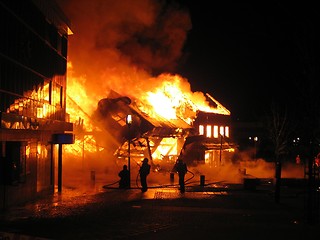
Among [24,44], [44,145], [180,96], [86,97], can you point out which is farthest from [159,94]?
[24,44]

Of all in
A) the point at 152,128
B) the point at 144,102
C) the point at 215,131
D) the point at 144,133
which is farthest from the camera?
the point at 215,131

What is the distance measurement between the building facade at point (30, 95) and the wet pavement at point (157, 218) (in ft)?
4.14

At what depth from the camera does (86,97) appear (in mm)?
36375

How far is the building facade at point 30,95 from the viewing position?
14867mm

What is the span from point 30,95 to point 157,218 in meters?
7.86

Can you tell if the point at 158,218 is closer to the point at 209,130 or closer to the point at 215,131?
the point at 209,130

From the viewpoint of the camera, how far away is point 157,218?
1255 centimetres

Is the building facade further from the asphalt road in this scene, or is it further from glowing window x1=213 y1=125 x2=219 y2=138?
glowing window x1=213 y1=125 x2=219 y2=138

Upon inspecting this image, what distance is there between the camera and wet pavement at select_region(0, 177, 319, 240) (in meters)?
A: 10.3

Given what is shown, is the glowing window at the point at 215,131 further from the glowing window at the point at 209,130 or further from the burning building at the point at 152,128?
the burning building at the point at 152,128

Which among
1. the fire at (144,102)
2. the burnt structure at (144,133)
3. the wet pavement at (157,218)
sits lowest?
the wet pavement at (157,218)

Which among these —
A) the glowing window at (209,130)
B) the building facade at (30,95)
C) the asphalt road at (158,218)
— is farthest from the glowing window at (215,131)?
the asphalt road at (158,218)

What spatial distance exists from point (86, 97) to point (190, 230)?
88.0 feet

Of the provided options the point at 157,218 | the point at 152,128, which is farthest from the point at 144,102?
the point at 157,218
